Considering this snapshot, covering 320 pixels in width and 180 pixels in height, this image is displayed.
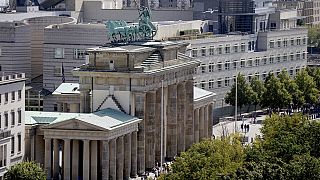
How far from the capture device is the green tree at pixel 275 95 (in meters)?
185

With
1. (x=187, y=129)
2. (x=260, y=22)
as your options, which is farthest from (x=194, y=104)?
(x=260, y=22)

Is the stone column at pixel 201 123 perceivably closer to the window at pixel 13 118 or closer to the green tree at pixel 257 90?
the green tree at pixel 257 90

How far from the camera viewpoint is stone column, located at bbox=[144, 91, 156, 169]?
13375cm

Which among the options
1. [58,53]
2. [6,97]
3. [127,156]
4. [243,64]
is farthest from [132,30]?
[243,64]

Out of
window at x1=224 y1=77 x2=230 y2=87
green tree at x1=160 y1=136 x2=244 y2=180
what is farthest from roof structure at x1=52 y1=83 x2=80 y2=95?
window at x1=224 y1=77 x2=230 y2=87

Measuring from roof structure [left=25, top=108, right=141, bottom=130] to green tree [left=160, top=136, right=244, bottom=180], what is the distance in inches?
434

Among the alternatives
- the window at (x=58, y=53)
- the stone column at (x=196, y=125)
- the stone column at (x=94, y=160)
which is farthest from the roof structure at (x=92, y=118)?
the window at (x=58, y=53)

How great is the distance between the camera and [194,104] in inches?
5881

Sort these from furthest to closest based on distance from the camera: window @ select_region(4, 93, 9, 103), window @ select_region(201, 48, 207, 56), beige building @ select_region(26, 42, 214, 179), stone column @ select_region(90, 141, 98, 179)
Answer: window @ select_region(201, 48, 207, 56) < stone column @ select_region(90, 141, 98, 179) < beige building @ select_region(26, 42, 214, 179) < window @ select_region(4, 93, 9, 103)

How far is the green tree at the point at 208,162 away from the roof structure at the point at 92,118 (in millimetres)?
11017

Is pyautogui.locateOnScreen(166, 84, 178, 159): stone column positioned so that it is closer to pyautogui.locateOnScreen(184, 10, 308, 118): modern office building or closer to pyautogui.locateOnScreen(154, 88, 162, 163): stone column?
pyautogui.locateOnScreen(154, 88, 162, 163): stone column

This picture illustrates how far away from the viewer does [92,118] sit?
123 metres

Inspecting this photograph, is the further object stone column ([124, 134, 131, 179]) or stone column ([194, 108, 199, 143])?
stone column ([194, 108, 199, 143])

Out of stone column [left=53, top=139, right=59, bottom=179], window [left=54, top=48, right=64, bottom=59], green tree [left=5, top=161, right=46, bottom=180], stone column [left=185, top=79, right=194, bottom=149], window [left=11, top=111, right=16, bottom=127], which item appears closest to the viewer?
green tree [left=5, top=161, right=46, bottom=180]
